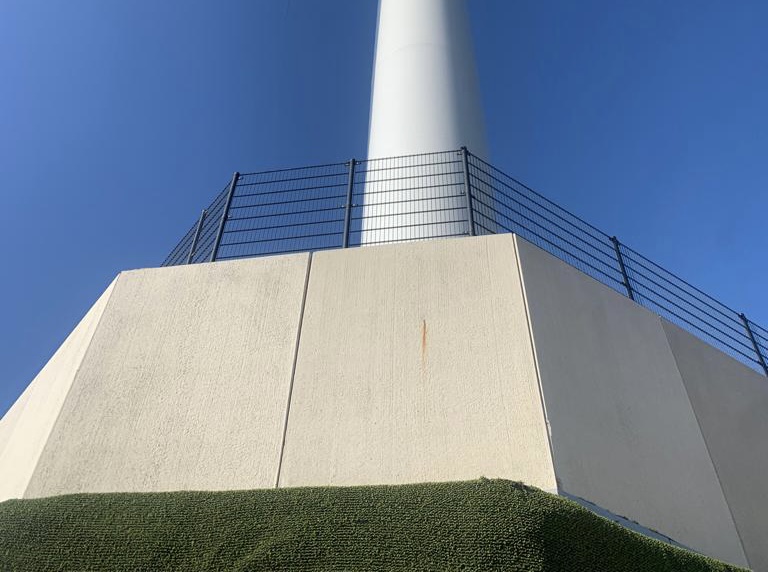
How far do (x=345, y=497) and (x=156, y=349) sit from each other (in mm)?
2662

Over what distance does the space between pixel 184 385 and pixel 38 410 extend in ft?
5.68

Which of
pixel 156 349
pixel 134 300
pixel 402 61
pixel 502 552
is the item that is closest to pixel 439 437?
pixel 502 552

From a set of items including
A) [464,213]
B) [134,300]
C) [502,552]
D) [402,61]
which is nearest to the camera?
[502,552]

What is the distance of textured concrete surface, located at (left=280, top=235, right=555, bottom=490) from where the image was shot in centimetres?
469

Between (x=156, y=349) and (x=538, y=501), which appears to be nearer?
(x=538, y=501)

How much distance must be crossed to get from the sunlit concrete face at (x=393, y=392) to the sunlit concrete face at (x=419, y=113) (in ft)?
5.27

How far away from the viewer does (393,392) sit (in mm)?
5070

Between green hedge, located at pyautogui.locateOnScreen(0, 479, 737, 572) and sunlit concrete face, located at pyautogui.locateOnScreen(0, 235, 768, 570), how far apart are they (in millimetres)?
879

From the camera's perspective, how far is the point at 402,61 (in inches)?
428

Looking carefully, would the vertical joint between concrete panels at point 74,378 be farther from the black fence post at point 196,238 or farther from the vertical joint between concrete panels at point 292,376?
the vertical joint between concrete panels at point 292,376

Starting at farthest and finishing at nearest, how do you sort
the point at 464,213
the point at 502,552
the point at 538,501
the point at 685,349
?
1. the point at 464,213
2. the point at 685,349
3. the point at 538,501
4. the point at 502,552

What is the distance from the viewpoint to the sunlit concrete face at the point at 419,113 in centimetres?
788

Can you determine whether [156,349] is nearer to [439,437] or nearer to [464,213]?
[439,437]

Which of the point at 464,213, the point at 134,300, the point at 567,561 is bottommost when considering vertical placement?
the point at 567,561
